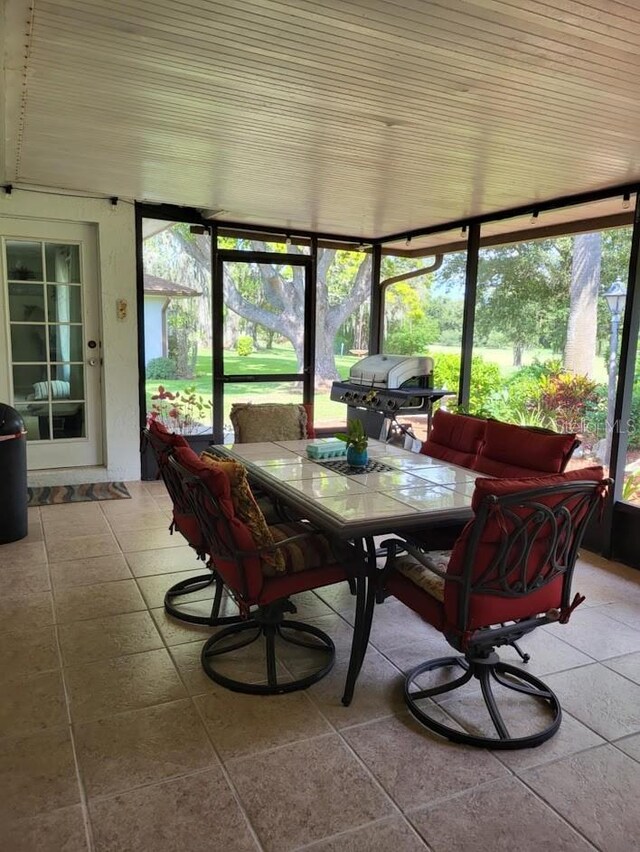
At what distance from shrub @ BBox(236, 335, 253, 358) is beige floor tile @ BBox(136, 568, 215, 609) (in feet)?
9.36

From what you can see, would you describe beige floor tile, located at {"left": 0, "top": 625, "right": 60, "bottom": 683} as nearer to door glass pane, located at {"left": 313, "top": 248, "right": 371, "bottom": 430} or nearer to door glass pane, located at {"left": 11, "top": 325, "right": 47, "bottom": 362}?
door glass pane, located at {"left": 11, "top": 325, "right": 47, "bottom": 362}

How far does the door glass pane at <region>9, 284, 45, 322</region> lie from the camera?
5.00 meters

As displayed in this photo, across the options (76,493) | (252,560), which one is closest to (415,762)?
(252,560)

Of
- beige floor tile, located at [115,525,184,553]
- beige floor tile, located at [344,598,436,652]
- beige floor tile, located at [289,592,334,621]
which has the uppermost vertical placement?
beige floor tile, located at [115,525,184,553]

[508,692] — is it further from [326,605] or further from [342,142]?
[342,142]

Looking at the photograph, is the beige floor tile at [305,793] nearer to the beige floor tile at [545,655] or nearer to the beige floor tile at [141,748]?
the beige floor tile at [141,748]

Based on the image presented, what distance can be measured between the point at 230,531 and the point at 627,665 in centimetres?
180

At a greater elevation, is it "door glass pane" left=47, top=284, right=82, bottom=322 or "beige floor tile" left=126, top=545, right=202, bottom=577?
"door glass pane" left=47, top=284, right=82, bottom=322

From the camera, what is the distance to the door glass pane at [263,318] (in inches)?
234

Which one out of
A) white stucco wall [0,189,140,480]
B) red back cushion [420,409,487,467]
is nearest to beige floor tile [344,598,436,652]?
red back cushion [420,409,487,467]

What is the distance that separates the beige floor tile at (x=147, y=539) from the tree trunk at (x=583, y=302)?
11.8 ft

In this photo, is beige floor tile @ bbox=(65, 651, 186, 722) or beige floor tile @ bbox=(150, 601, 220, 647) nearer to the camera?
beige floor tile @ bbox=(65, 651, 186, 722)

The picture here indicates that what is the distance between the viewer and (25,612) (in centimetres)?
303

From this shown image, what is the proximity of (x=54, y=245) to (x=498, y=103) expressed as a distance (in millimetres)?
3872
